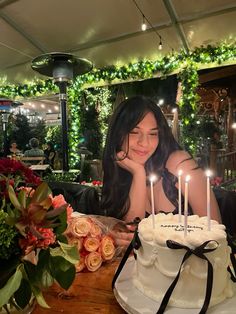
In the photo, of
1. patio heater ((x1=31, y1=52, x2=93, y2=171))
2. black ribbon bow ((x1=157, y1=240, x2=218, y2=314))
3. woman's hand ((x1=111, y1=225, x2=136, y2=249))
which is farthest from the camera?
patio heater ((x1=31, y1=52, x2=93, y2=171))

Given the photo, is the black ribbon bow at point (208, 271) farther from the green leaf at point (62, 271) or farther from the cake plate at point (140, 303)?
the green leaf at point (62, 271)

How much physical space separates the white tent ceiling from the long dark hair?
6.84ft

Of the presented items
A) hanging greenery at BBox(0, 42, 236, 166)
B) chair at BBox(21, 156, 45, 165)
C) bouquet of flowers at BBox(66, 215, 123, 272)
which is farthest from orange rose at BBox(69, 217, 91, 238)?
chair at BBox(21, 156, 45, 165)

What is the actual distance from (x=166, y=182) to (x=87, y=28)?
2904mm

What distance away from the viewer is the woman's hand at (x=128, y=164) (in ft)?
4.78

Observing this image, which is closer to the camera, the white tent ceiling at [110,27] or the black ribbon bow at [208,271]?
the black ribbon bow at [208,271]

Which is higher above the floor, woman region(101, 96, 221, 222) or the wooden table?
woman region(101, 96, 221, 222)

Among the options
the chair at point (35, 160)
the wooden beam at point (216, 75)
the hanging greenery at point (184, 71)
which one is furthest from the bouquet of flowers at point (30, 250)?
the wooden beam at point (216, 75)

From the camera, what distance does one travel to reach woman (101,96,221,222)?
1.43m

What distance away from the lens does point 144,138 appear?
1.43m

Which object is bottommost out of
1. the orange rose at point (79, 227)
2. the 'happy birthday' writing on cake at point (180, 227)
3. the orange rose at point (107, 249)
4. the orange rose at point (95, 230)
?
the orange rose at point (107, 249)

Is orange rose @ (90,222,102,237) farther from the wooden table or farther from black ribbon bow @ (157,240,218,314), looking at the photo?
black ribbon bow @ (157,240,218,314)

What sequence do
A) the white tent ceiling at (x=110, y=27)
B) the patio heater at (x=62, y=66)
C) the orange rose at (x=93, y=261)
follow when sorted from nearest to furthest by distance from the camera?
the orange rose at (x=93, y=261) < the patio heater at (x=62, y=66) < the white tent ceiling at (x=110, y=27)

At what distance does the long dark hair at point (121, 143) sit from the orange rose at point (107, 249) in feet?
1.54
